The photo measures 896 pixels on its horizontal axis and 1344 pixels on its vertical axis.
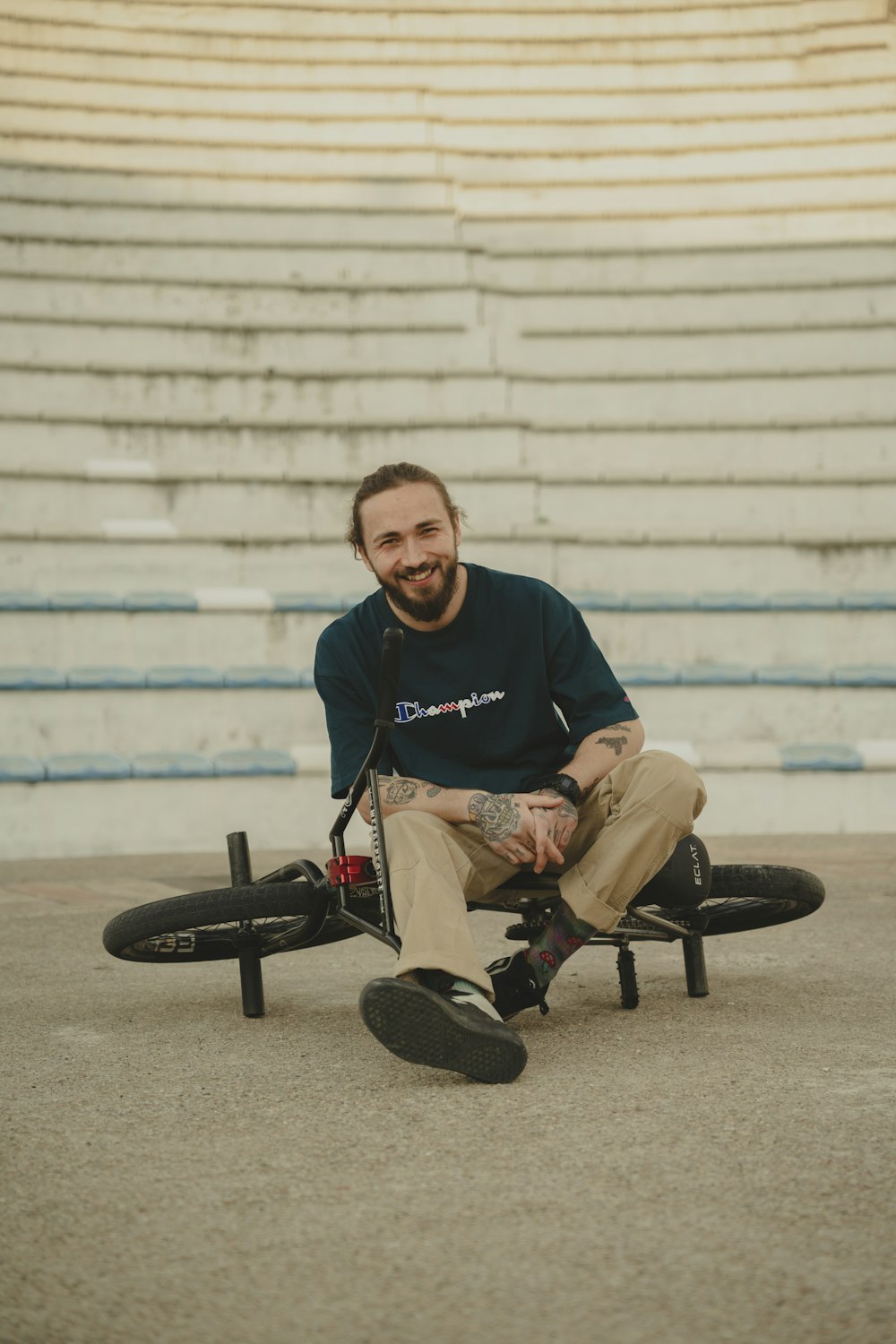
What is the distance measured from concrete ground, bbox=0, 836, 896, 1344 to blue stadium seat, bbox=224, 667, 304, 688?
2232 millimetres

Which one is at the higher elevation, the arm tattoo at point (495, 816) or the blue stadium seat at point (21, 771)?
the arm tattoo at point (495, 816)

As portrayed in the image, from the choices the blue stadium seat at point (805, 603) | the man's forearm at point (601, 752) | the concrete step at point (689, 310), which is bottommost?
the man's forearm at point (601, 752)

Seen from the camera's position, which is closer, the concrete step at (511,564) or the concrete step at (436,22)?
the concrete step at (511,564)

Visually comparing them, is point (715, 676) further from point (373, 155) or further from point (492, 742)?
point (373, 155)

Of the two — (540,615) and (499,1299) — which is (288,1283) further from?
(540,615)

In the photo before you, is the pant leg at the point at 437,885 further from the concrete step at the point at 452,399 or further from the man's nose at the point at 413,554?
the concrete step at the point at 452,399

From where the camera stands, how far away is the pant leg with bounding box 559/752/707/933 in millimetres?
2217

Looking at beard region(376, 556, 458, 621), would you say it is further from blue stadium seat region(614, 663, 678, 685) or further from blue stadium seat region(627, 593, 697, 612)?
blue stadium seat region(627, 593, 697, 612)

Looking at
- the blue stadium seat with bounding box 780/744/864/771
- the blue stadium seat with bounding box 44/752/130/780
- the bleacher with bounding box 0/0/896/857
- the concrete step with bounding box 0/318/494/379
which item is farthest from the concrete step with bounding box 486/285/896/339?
the blue stadium seat with bounding box 44/752/130/780

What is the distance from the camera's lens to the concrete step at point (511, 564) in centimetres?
527

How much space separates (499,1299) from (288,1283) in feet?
0.67

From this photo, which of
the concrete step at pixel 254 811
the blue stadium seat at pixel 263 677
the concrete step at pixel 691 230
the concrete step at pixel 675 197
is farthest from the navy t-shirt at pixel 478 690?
the concrete step at pixel 675 197

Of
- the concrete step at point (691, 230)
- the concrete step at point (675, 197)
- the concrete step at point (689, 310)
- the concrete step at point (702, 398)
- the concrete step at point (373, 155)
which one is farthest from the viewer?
the concrete step at point (373, 155)

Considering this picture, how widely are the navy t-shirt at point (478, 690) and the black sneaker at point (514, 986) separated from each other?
1.00ft
